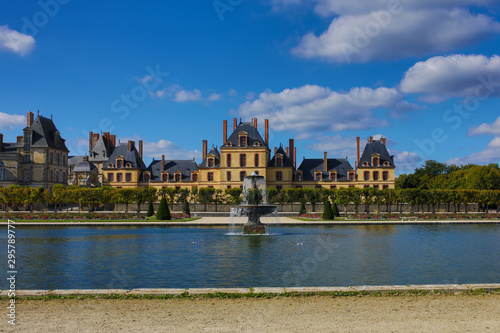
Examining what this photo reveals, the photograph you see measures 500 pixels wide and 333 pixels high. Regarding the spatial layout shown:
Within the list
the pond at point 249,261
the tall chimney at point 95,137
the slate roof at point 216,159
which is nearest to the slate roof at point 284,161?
the slate roof at point 216,159

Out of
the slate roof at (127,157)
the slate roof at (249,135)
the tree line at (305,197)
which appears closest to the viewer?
the tree line at (305,197)

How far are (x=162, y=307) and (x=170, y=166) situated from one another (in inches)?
2430

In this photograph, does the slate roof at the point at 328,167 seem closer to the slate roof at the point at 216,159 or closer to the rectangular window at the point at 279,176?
the rectangular window at the point at 279,176

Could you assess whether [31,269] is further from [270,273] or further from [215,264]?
[270,273]

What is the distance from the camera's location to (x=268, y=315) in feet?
25.9

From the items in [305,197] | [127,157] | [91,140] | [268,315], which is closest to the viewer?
[268,315]

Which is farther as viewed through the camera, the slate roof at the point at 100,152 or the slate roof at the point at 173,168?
the slate roof at the point at 100,152

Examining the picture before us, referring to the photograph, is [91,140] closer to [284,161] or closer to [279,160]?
[279,160]

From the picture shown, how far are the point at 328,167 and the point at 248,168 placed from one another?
1185cm

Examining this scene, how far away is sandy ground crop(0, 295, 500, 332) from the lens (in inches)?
283

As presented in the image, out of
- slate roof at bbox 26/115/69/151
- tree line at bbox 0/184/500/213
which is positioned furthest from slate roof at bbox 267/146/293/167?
slate roof at bbox 26/115/69/151

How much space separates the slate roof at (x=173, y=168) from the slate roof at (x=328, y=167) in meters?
15.9

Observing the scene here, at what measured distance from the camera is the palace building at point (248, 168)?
6294cm

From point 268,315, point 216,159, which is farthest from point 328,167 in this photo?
point 268,315
